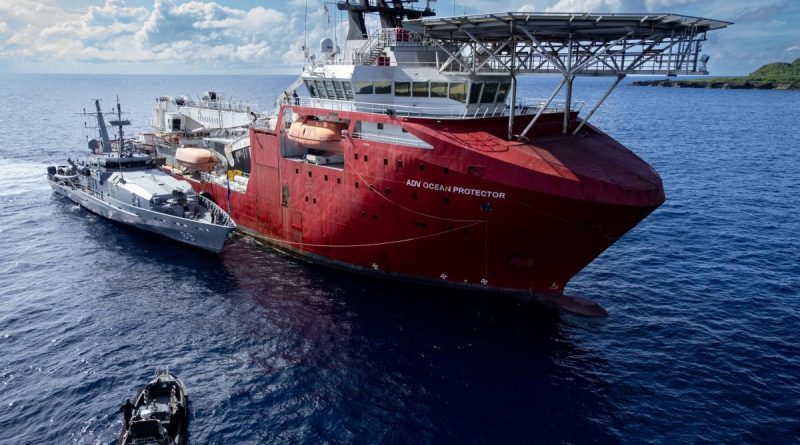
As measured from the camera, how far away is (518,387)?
23078 mm

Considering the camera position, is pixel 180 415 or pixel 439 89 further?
pixel 439 89

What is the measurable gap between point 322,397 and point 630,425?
12.2 metres

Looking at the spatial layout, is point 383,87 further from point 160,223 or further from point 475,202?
point 160,223

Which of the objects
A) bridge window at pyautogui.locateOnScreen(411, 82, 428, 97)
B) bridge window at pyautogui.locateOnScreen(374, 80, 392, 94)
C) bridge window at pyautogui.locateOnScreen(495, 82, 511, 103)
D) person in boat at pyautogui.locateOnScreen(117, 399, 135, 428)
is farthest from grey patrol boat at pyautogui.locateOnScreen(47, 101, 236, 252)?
bridge window at pyautogui.locateOnScreen(495, 82, 511, 103)

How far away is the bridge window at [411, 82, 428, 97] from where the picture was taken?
3153cm

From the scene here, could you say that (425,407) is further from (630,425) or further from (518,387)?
(630,425)

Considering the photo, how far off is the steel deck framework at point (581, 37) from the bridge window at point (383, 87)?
377cm

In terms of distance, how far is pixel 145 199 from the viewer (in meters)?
41.3

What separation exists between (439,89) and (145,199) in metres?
24.8

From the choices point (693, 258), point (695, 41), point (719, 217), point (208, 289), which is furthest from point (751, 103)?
point (208, 289)

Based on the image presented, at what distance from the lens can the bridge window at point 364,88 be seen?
3238 cm

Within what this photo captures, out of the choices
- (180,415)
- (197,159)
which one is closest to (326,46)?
(197,159)

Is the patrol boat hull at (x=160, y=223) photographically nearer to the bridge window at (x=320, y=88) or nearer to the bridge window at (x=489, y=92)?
the bridge window at (x=320, y=88)

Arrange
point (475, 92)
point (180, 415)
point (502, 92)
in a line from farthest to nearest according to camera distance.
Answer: point (502, 92)
point (475, 92)
point (180, 415)
